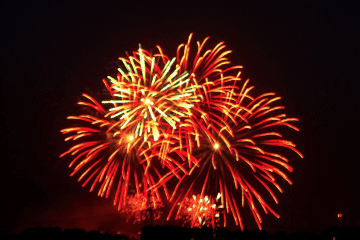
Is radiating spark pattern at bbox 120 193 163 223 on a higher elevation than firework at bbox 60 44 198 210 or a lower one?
lower

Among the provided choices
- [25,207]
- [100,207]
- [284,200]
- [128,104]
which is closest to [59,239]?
[128,104]

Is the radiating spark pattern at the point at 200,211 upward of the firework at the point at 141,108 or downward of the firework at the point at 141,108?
downward

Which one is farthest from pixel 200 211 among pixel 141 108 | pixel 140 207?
pixel 141 108

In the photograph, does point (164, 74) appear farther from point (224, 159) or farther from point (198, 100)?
point (224, 159)

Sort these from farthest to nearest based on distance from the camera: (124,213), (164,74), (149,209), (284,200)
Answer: (284,200) < (124,213) < (149,209) < (164,74)

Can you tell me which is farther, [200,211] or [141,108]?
[200,211]

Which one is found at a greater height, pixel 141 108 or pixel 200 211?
pixel 141 108

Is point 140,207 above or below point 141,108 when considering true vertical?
below

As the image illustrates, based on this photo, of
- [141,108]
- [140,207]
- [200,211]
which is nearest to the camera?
[141,108]

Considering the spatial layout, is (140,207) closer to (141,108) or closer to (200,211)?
(200,211)

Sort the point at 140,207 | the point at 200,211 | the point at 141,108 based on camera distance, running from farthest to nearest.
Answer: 1. the point at 140,207
2. the point at 200,211
3. the point at 141,108

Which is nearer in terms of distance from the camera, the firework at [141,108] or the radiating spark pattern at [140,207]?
the firework at [141,108]
